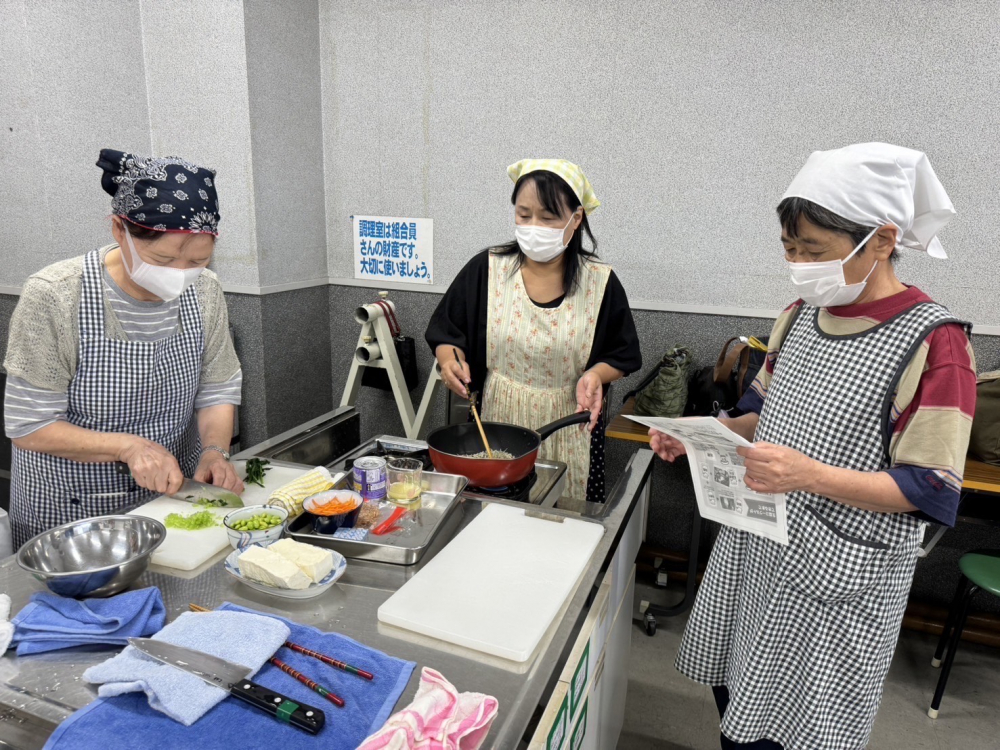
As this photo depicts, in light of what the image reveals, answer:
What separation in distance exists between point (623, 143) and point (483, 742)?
98.2 inches

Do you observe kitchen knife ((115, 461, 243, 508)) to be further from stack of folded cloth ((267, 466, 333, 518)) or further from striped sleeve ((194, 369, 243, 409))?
striped sleeve ((194, 369, 243, 409))

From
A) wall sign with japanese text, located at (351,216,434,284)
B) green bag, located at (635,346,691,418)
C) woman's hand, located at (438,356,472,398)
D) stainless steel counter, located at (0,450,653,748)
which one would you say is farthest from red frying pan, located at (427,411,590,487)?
wall sign with japanese text, located at (351,216,434,284)

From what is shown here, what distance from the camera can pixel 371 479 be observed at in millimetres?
→ 1338

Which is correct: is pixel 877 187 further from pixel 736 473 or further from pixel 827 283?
pixel 736 473

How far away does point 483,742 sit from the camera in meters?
0.79

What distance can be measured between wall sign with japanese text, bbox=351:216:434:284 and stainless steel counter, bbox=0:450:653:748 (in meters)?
2.14

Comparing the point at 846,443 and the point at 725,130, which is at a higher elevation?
the point at 725,130

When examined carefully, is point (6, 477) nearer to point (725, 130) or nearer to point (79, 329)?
point (79, 329)

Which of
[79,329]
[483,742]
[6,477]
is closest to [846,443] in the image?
[483,742]

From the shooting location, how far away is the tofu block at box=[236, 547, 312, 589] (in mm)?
1014

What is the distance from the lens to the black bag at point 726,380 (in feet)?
8.23

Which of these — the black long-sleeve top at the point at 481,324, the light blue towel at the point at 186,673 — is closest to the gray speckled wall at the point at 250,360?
the black long-sleeve top at the point at 481,324

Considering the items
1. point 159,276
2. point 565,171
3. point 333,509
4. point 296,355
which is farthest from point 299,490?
point 296,355

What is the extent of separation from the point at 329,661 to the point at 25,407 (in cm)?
89
